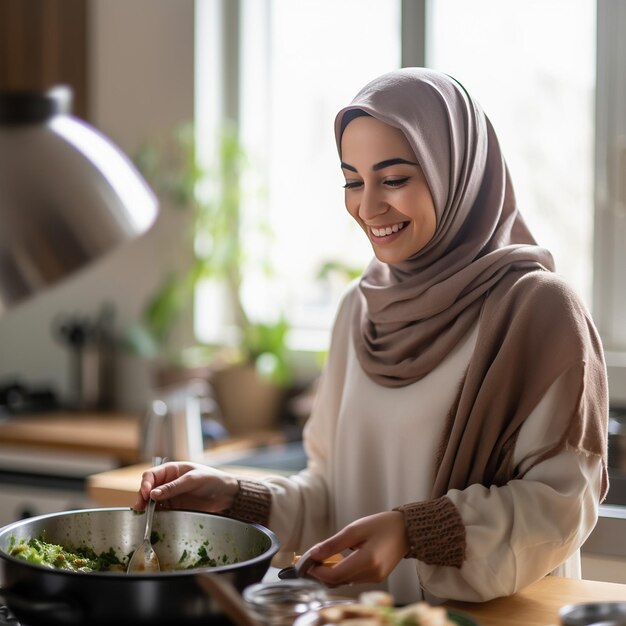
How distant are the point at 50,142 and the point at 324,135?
2122mm

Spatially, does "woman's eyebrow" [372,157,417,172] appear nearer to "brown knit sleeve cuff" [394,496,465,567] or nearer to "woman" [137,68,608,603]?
"woman" [137,68,608,603]

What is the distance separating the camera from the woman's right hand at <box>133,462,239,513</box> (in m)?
Result: 1.30

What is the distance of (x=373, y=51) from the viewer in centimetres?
322

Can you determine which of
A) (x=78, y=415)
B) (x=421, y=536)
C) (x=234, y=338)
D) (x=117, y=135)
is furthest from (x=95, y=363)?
(x=421, y=536)

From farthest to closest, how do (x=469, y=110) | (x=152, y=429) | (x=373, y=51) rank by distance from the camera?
1. (x=373, y=51)
2. (x=152, y=429)
3. (x=469, y=110)

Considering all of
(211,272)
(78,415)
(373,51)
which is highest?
(373,51)

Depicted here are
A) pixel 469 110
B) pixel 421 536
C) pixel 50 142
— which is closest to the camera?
pixel 421 536

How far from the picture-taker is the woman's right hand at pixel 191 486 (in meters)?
1.30

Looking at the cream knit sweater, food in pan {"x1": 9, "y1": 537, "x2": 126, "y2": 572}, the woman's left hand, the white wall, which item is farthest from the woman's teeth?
the white wall

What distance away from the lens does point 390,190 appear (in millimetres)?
1376

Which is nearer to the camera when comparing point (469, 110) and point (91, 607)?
point (91, 607)

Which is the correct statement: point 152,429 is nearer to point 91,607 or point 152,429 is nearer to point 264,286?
point 264,286

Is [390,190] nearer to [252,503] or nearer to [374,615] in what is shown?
[252,503]

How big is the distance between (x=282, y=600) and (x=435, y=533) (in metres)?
0.29
